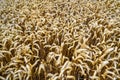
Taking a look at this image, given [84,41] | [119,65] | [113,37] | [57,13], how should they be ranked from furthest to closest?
[57,13] < [113,37] < [84,41] < [119,65]

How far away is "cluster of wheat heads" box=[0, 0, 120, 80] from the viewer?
9.23 feet

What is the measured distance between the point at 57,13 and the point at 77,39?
4.95 feet

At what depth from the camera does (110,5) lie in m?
5.42

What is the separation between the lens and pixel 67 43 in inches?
132

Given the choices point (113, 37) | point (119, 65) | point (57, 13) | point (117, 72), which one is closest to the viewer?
point (117, 72)

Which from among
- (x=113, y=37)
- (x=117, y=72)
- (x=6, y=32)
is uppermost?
(x=6, y=32)

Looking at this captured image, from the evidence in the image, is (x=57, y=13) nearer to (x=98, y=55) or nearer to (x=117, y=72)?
(x=98, y=55)

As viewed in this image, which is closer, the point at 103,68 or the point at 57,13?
the point at 103,68

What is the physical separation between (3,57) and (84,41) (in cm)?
115

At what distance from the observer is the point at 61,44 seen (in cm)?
328

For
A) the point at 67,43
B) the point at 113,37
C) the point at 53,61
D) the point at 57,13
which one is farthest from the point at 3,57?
the point at 57,13

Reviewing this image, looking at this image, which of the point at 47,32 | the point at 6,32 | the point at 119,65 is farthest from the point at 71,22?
the point at 119,65

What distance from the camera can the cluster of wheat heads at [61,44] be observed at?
2.81 meters

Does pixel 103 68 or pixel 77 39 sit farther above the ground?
pixel 77 39
